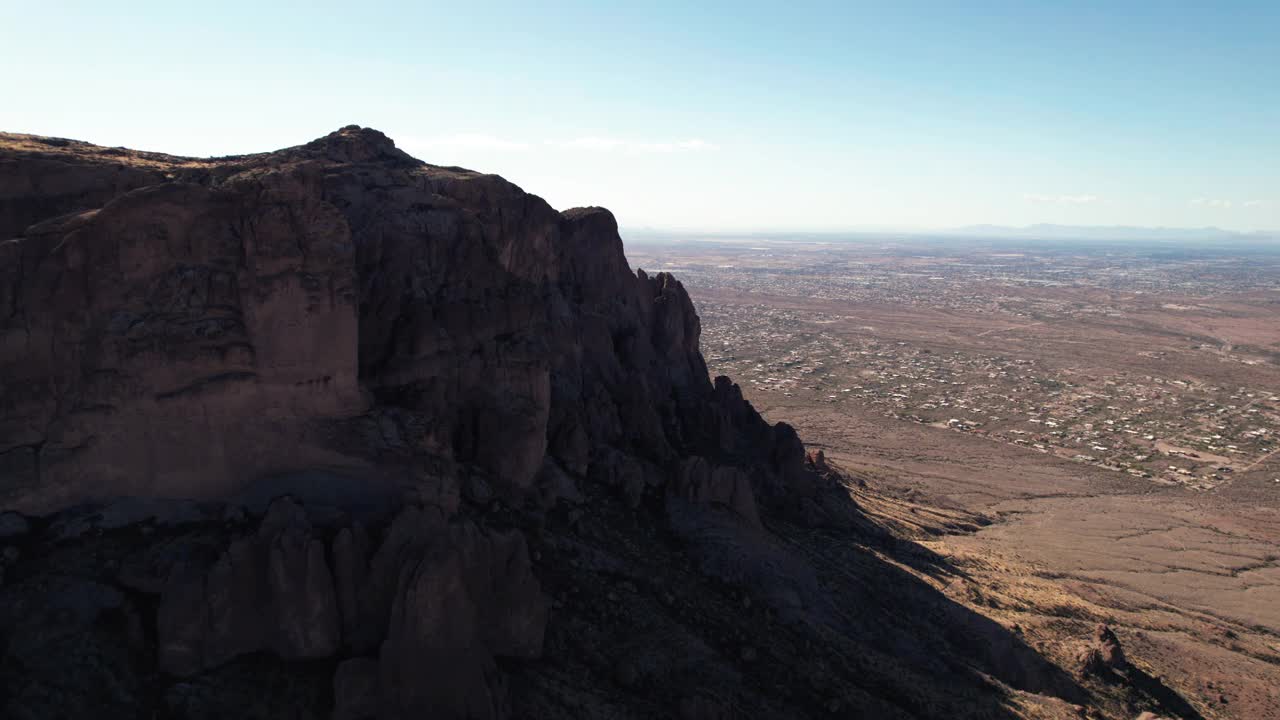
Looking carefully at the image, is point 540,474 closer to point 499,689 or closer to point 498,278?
point 498,278

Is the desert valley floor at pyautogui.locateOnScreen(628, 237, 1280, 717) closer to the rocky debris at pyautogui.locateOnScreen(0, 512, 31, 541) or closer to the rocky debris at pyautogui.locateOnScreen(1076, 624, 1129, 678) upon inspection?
the rocky debris at pyautogui.locateOnScreen(1076, 624, 1129, 678)

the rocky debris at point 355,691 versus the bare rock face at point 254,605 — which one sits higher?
the bare rock face at point 254,605

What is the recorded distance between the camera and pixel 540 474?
1015 inches

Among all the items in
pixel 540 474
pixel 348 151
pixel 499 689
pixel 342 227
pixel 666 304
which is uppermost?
pixel 348 151

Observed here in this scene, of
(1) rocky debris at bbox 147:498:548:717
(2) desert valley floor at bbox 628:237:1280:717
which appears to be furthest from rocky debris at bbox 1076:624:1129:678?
(1) rocky debris at bbox 147:498:548:717

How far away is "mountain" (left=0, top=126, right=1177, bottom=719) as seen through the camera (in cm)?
1565

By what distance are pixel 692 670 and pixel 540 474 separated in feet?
28.1

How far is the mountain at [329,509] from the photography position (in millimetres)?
15648

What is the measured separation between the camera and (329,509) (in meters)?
18.2

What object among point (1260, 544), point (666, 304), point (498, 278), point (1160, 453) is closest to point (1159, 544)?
point (1260, 544)

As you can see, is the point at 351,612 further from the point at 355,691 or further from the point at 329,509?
the point at 329,509

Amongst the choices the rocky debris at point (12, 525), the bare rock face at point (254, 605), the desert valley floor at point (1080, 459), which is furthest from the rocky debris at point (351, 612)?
the desert valley floor at point (1080, 459)

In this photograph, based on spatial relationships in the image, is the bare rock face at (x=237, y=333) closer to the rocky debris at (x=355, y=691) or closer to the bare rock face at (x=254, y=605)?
the bare rock face at (x=254, y=605)

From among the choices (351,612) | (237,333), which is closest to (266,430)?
(237,333)
